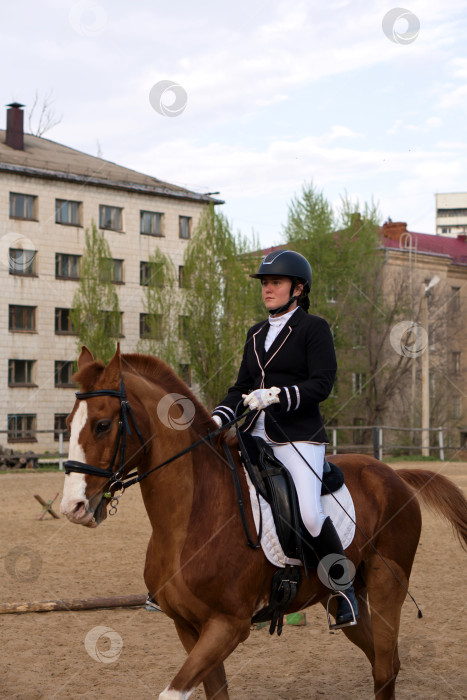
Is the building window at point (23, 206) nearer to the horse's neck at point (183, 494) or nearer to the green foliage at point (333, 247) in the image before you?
the green foliage at point (333, 247)

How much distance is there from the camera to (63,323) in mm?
48031

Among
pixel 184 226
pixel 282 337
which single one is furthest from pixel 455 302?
pixel 282 337

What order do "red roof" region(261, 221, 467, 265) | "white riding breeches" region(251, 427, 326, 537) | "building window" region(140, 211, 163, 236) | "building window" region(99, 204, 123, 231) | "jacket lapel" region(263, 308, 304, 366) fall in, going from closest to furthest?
"white riding breeches" region(251, 427, 326, 537), "jacket lapel" region(263, 308, 304, 366), "building window" region(99, 204, 123, 231), "building window" region(140, 211, 163, 236), "red roof" region(261, 221, 467, 265)

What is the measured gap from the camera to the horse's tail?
612cm

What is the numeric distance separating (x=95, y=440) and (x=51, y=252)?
44172mm

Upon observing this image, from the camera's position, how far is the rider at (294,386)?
480 cm

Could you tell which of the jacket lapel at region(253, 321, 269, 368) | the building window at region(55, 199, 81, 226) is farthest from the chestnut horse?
the building window at region(55, 199, 81, 226)

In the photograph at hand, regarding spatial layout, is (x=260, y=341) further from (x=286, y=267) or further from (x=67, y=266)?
(x=67, y=266)

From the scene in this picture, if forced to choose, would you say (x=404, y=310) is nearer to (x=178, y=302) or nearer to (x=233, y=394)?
(x=178, y=302)

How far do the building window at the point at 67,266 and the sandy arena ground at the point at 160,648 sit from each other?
1465 inches

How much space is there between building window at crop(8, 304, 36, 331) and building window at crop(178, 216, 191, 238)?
1162cm

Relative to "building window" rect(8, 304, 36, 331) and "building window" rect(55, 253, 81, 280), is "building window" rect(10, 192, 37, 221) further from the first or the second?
"building window" rect(8, 304, 36, 331)

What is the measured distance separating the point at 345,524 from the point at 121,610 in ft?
13.0
